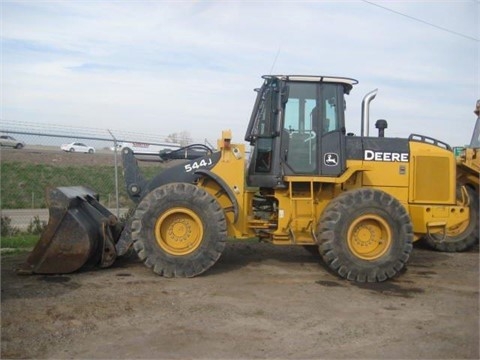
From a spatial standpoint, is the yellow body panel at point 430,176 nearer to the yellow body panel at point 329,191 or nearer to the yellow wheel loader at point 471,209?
the yellow body panel at point 329,191

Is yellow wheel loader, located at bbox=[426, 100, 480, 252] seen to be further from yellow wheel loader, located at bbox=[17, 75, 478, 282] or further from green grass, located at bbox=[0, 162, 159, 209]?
green grass, located at bbox=[0, 162, 159, 209]

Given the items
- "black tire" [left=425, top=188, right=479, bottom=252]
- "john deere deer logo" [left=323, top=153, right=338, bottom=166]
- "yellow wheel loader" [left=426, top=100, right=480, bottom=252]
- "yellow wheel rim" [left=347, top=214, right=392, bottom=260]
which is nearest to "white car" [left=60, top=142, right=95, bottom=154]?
"john deere deer logo" [left=323, top=153, right=338, bottom=166]

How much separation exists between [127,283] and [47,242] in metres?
1.24

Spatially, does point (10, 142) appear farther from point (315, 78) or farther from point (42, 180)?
point (315, 78)

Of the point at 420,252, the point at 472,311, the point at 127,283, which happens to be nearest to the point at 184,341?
the point at 127,283

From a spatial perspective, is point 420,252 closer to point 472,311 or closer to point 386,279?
point 386,279

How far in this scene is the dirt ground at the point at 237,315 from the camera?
4961mm

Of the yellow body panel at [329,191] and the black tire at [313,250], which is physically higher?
the yellow body panel at [329,191]

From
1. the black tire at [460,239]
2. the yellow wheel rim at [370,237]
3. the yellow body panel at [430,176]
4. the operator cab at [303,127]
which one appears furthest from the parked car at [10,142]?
the black tire at [460,239]

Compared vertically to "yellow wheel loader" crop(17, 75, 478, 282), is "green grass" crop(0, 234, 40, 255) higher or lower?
lower

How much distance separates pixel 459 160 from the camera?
11.0 meters

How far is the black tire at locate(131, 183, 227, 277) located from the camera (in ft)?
24.7

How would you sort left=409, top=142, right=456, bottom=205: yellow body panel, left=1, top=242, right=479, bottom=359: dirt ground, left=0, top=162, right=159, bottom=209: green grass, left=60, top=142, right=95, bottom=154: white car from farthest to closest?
left=0, top=162, right=159, bottom=209: green grass → left=60, top=142, right=95, bottom=154: white car → left=409, top=142, right=456, bottom=205: yellow body panel → left=1, top=242, right=479, bottom=359: dirt ground

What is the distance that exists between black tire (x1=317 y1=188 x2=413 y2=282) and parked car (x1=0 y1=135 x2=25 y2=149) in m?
8.45
